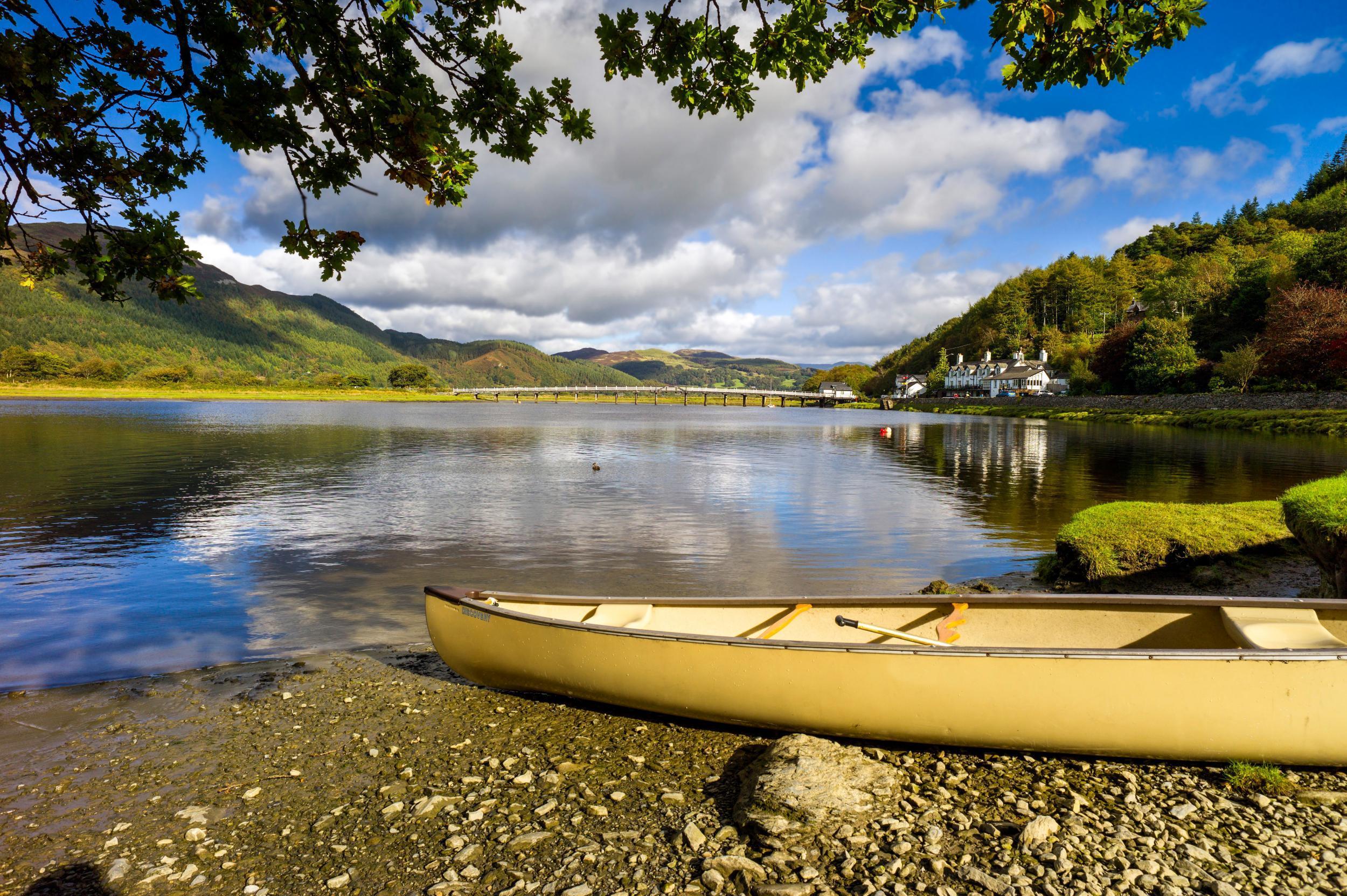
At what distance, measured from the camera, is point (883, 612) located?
8234mm

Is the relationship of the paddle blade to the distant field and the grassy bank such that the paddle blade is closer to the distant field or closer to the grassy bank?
the grassy bank

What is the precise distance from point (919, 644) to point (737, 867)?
3.14m

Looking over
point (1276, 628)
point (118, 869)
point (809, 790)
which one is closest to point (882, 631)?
point (809, 790)

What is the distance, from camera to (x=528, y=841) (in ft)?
18.0

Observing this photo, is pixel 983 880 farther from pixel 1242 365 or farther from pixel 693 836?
pixel 1242 365

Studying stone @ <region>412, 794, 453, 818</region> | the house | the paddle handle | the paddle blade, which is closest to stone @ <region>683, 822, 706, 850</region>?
stone @ <region>412, 794, 453, 818</region>

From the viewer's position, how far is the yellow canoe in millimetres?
5777

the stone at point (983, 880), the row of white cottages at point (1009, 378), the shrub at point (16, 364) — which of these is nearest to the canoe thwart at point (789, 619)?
the stone at point (983, 880)

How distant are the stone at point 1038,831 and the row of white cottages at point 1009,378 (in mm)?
166961

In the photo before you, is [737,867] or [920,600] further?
[920,600]

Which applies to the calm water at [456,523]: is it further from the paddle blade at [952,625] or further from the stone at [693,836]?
the stone at [693,836]

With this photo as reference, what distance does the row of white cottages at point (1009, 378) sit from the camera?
529 ft

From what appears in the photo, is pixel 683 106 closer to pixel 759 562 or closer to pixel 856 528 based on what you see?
pixel 759 562

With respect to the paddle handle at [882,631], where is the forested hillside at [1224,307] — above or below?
above
